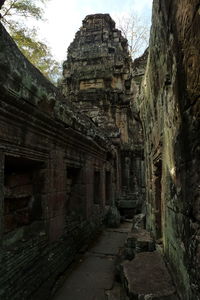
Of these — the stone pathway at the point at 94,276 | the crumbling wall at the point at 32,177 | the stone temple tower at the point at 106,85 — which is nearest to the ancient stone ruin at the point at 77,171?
the crumbling wall at the point at 32,177

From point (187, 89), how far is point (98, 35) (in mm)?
17313

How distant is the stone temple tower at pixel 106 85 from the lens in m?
13.0

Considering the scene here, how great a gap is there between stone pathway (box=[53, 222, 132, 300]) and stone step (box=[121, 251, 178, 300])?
32.6 inches

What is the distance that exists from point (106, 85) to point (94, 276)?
41.8 ft

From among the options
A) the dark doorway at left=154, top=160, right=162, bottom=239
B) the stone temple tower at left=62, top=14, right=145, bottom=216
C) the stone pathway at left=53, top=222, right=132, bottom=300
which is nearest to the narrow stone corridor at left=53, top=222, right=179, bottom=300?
the stone pathway at left=53, top=222, right=132, bottom=300

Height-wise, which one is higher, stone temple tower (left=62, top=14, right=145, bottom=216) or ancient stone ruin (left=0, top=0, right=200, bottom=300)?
stone temple tower (left=62, top=14, right=145, bottom=216)

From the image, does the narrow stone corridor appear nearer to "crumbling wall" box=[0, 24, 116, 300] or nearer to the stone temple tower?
"crumbling wall" box=[0, 24, 116, 300]

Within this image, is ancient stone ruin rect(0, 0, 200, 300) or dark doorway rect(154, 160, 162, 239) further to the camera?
dark doorway rect(154, 160, 162, 239)

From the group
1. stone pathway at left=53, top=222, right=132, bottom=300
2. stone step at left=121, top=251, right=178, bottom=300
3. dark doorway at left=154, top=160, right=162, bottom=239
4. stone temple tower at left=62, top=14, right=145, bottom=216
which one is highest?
stone temple tower at left=62, top=14, right=145, bottom=216

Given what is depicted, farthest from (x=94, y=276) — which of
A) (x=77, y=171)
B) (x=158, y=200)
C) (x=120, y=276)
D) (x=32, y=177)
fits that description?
(x=77, y=171)

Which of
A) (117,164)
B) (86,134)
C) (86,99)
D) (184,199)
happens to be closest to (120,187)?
(117,164)

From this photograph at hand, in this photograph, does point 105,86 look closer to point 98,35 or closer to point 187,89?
point 98,35

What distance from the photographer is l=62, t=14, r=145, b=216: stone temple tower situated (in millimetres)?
13023

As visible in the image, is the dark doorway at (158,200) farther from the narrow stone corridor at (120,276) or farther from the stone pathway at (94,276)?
the stone pathway at (94,276)
